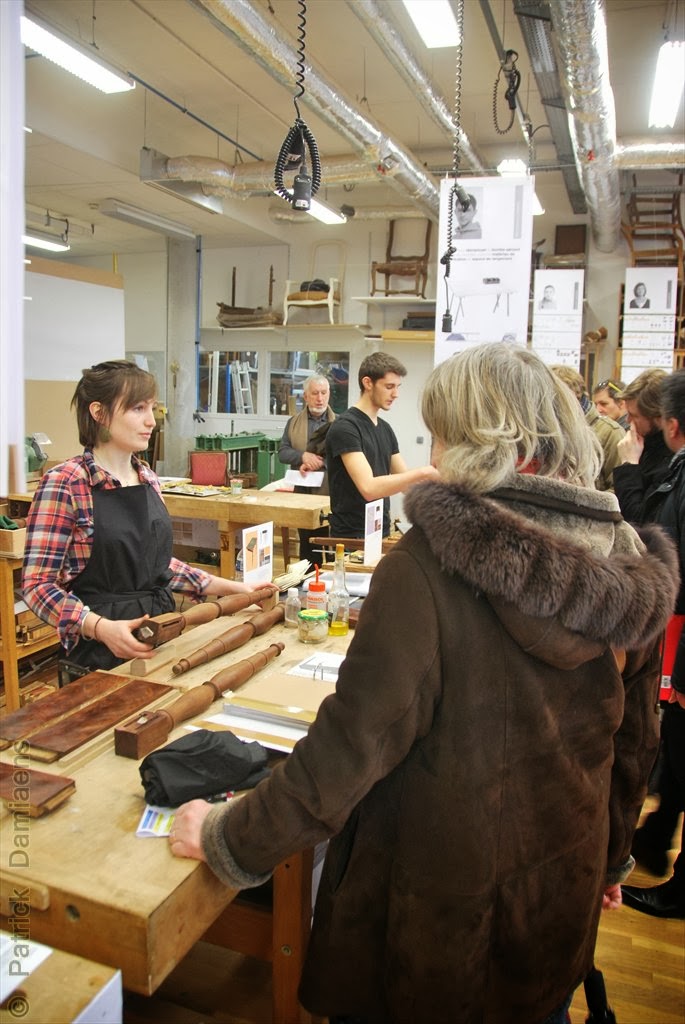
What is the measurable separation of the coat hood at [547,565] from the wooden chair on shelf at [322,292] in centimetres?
870

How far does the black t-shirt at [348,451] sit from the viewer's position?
3.45m

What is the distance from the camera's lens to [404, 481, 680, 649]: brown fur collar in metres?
1.02

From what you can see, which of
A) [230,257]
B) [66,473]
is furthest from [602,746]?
[230,257]

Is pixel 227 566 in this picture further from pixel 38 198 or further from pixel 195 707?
pixel 38 198

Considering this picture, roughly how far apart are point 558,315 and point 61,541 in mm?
6184

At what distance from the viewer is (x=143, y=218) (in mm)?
8992

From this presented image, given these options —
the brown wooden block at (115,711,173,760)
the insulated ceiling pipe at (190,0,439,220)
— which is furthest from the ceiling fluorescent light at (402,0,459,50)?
the brown wooden block at (115,711,173,760)

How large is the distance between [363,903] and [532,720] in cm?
41

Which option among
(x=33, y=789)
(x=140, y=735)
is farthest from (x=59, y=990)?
(x=140, y=735)

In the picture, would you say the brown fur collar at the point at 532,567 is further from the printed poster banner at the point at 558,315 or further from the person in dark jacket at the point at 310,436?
the printed poster banner at the point at 558,315

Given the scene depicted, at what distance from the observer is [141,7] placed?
546 centimetres

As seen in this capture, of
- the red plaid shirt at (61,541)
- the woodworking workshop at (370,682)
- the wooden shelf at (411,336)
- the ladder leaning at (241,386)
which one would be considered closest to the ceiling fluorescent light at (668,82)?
the woodworking workshop at (370,682)

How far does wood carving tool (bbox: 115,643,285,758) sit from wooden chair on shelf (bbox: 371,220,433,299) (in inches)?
318

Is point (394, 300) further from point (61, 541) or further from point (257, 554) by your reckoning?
point (61, 541)
